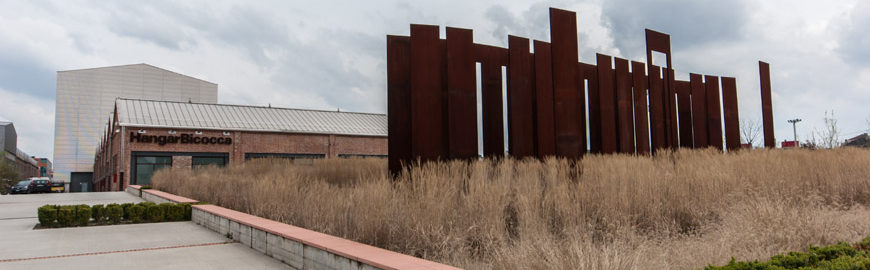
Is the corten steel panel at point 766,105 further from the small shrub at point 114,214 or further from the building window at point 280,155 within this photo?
the building window at point 280,155

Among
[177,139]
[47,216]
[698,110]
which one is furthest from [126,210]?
[177,139]

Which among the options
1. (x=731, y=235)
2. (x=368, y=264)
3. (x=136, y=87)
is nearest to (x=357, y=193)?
(x=368, y=264)

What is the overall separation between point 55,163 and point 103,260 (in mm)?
102443

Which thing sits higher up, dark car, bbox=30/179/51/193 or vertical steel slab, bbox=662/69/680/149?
vertical steel slab, bbox=662/69/680/149

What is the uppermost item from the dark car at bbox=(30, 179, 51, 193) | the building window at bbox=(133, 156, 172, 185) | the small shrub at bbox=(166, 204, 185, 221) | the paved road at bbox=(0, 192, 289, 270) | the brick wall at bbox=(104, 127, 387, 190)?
the brick wall at bbox=(104, 127, 387, 190)

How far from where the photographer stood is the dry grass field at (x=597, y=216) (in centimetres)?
392

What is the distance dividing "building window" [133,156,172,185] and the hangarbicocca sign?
990mm

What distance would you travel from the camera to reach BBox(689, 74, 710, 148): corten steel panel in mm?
15281

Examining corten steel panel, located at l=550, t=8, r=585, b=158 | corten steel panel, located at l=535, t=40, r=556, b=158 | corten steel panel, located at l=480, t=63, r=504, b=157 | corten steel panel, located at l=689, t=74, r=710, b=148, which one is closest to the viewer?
corten steel panel, located at l=480, t=63, r=504, b=157

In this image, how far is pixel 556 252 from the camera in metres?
3.37

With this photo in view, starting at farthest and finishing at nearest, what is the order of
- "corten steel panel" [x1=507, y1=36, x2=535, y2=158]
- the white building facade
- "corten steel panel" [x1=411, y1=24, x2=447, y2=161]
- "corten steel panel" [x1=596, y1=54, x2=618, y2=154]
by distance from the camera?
the white building facade → "corten steel panel" [x1=596, y1=54, x2=618, y2=154] → "corten steel panel" [x1=507, y1=36, x2=535, y2=158] → "corten steel panel" [x1=411, y1=24, x2=447, y2=161]

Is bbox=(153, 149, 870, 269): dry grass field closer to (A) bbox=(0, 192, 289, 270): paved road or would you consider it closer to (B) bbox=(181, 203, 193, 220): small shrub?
(A) bbox=(0, 192, 289, 270): paved road

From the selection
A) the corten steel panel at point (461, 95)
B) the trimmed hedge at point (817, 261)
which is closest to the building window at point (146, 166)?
the corten steel panel at point (461, 95)

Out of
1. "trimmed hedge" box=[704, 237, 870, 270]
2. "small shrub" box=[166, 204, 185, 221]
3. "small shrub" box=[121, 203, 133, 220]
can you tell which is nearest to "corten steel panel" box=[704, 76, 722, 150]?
"trimmed hedge" box=[704, 237, 870, 270]
